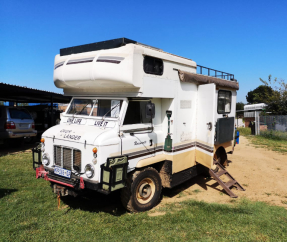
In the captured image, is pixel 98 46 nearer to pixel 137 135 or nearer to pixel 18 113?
pixel 137 135

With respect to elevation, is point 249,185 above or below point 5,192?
below

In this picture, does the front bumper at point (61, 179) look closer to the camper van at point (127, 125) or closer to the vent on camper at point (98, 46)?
the camper van at point (127, 125)

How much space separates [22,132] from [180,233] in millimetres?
9413

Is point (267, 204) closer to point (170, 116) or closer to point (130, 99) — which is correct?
point (170, 116)

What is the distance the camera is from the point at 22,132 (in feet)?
36.5

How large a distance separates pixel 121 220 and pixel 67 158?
5.39 feet

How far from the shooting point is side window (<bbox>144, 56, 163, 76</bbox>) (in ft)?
16.9

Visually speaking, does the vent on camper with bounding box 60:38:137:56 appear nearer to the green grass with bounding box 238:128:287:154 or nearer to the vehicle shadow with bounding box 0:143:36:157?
the vehicle shadow with bounding box 0:143:36:157

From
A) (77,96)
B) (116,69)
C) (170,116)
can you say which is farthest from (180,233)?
(77,96)

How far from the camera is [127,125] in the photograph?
503cm

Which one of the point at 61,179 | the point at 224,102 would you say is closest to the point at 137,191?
the point at 61,179

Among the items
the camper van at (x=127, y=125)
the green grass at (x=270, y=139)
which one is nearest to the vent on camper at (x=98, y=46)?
the camper van at (x=127, y=125)

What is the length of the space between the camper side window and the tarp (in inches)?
10.2

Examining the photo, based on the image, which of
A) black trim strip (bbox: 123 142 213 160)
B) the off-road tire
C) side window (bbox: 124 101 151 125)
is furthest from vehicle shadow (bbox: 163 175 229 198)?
side window (bbox: 124 101 151 125)
